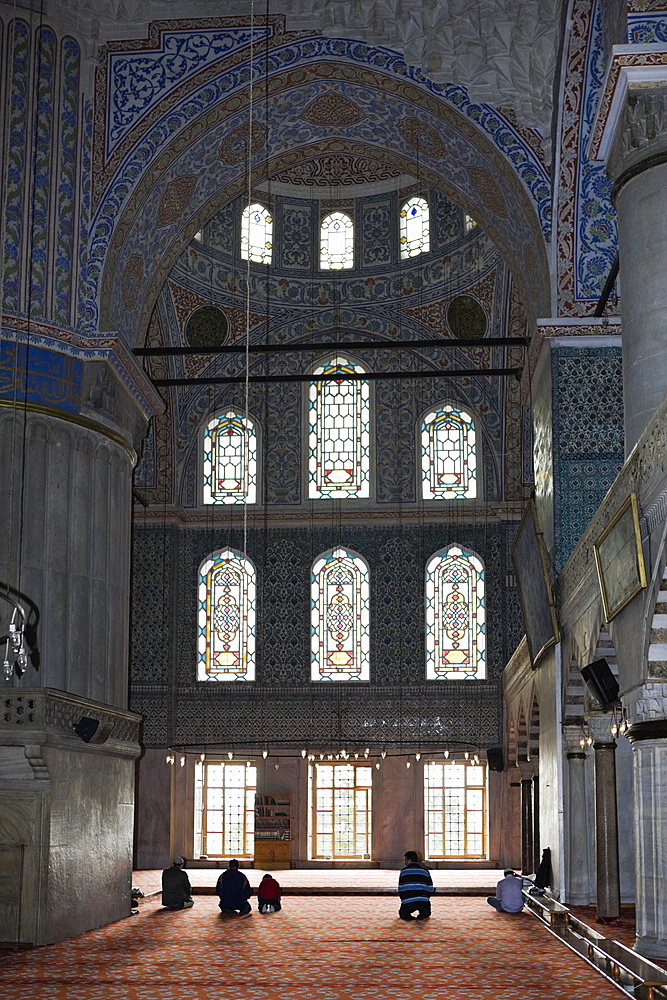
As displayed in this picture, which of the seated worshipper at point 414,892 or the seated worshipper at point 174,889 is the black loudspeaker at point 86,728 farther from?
the seated worshipper at point 414,892

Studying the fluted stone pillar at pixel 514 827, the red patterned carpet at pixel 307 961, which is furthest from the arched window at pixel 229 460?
the red patterned carpet at pixel 307 961

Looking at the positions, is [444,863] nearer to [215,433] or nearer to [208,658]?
[208,658]

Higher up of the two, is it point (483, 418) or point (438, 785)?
point (483, 418)

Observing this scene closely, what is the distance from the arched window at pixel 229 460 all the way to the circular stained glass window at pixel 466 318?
3267mm

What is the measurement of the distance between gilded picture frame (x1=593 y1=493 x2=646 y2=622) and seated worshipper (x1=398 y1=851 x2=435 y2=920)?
3.99m

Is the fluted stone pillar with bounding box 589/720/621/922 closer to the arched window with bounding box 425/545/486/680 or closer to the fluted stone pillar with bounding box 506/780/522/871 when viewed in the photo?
the fluted stone pillar with bounding box 506/780/522/871

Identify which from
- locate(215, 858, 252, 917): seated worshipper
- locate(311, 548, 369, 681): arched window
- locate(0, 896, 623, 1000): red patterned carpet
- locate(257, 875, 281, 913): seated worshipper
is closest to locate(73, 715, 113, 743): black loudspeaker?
locate(0, 896, 623, 1000): red patterned carpet

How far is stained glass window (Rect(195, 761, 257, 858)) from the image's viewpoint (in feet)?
58.7

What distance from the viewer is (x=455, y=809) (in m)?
17.7

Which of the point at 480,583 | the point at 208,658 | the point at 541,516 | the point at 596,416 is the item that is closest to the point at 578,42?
the point at 596,416

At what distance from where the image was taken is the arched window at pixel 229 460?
1875 cm

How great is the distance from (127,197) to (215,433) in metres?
7.39

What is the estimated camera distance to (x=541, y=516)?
11.9 m

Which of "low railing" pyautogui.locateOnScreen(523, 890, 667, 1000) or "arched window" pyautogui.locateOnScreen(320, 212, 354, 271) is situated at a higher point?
"arched window" pyautogui.locateOnScreen(320, 212, 354, 271)
